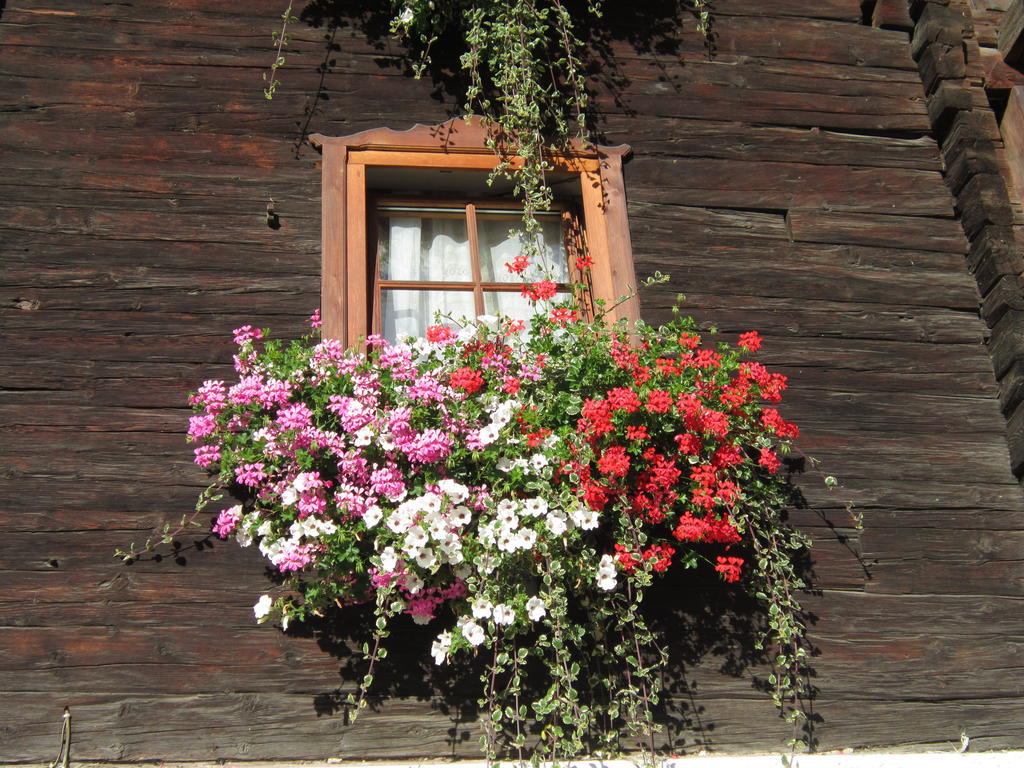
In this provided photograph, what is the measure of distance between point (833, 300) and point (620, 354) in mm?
1222

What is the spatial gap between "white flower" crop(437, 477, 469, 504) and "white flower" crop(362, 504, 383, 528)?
0.66ft

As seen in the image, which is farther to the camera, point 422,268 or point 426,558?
point 422,268

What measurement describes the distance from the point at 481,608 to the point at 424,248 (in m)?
1.72

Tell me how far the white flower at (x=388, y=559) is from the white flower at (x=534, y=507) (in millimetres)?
414

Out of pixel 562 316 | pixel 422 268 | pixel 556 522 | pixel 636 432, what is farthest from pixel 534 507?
pixel 422 268

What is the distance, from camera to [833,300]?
398 centimetres

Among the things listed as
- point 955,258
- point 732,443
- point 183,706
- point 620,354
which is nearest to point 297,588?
point 183,706

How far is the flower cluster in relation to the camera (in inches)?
115

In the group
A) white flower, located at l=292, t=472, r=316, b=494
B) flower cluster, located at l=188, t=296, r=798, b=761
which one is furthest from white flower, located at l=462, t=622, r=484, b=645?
white flower, located at l=292, t=472, r=316, b=494

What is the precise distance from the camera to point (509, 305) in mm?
3947

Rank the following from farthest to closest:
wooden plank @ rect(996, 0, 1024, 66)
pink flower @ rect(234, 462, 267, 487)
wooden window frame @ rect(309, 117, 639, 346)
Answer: wooden plank @ rect(996, 0, 1024, 66) < wooden window frame @ rect(309, 117, 639, 346) < pink flower @ rect(234, 462, 267, 487)

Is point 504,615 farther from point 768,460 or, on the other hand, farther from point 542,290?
point 542,290

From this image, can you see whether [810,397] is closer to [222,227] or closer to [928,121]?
[928,121]

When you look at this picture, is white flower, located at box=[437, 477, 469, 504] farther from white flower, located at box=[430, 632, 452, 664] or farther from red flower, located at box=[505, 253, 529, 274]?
red flower, located at box=[505, 253, 529, 274]
